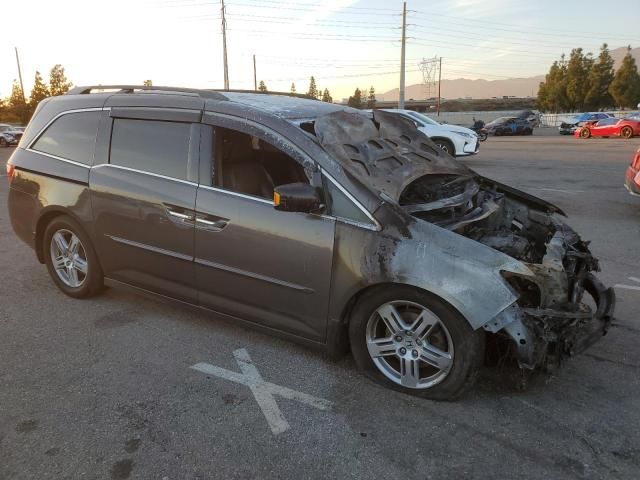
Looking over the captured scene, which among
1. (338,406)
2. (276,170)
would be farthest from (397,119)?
(338,406)

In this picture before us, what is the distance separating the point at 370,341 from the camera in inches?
125

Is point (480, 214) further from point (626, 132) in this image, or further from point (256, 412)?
point (626, 132)

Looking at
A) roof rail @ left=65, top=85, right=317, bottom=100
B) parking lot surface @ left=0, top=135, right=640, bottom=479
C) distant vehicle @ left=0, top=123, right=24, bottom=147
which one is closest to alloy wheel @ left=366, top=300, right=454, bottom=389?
parking lot surface @ left=0, top=135, right=640, bottom=479

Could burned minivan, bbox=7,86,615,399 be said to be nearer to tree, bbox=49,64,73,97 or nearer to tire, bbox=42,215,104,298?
tire, bbox=42,215,104,298

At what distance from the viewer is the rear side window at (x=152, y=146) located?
3.71 metres

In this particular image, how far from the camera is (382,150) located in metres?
3.76

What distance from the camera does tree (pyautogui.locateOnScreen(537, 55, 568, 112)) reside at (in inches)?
2395

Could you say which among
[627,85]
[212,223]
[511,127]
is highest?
[627,85]

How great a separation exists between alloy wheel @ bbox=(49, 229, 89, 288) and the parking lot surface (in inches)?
14.7

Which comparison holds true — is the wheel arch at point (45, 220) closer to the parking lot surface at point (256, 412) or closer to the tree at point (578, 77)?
the parking lot surface at point (256, 412)

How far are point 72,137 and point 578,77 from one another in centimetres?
6545

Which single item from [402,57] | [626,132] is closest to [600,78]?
[402,57]

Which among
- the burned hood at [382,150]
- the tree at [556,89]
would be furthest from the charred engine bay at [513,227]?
the tree at [556,89]

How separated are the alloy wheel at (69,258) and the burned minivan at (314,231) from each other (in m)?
0.02
